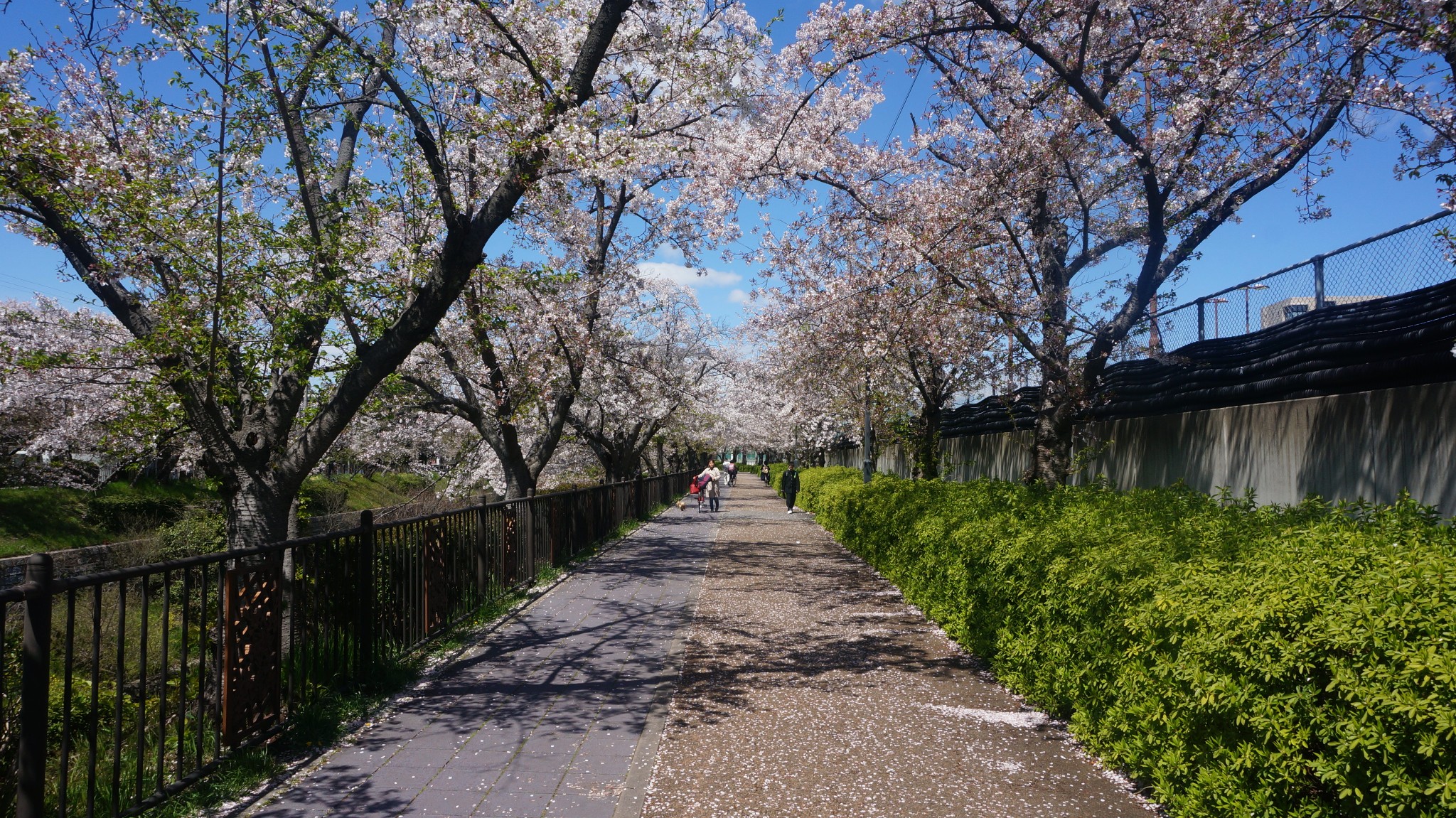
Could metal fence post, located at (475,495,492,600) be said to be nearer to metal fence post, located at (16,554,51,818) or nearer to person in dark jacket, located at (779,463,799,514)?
metal fence post, located at (16,554,51,818)

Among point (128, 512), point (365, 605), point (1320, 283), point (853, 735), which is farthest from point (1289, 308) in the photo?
point (128, 512)

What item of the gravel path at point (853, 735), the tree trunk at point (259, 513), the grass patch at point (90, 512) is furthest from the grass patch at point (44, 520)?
the gravel path at point (853, 735)

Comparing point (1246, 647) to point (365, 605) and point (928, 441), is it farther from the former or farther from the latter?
point (928, 441)

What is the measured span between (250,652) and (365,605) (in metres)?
1.42

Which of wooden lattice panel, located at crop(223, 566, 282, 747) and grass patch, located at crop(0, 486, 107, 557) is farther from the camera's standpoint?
grass patch, located at crop(0, 486, 107, 557)

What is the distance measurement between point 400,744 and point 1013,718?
374cm

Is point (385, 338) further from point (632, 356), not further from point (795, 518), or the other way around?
point (795, 518)

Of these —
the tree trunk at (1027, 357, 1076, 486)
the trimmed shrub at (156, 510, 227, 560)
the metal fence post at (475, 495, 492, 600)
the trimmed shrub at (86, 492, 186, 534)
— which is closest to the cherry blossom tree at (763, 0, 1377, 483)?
the tree trunk at (1027, 357, 1076, 486)

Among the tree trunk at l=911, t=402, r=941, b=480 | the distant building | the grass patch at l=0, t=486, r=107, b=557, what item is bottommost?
the grass patch at l=0, t=486, r=107, b=557

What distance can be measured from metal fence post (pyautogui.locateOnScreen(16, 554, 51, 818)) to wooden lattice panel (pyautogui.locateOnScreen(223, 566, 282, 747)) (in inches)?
45.9

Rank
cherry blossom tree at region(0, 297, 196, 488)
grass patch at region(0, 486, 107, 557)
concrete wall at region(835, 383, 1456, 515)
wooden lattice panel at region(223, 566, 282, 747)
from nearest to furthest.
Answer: wooden lattice panel at region(223, 566, 282, 747), concrete wall at region(835, 383, 1456, 515), cherry blossom tree at region(0, 297, 196, 488), grass patch at region(0, 486, 107, 557)

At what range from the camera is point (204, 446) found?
7391 millimetres

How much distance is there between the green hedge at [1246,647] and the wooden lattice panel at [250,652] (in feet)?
14.8

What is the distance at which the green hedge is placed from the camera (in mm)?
2521
